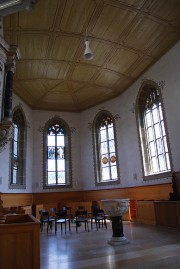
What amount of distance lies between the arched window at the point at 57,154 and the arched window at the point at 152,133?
482 cm

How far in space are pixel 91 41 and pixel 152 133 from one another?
4.90m

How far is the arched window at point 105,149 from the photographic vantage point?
1264 centimetres

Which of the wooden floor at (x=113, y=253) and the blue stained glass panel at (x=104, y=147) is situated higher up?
the blue stained glass panel at (x=104, y=147)

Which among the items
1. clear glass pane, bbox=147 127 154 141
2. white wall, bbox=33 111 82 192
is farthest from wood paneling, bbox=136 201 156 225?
white wall, bbox=33 111 82 192

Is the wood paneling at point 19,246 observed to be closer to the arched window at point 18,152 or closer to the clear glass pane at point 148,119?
the arched window at point 18,152

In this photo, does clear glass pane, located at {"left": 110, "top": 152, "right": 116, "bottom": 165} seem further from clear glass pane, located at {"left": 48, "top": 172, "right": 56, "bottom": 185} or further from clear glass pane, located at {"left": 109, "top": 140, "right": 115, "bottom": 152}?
clear glass pane, located at {"left": 48, "top": 172, "right": 56, "bottom": 185}

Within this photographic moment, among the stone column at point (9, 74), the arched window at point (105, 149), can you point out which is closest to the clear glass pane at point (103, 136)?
the arched window at point (105, 149)

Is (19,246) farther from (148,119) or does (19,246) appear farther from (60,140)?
(60,140)

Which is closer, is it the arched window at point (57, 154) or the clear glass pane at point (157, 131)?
the clear glass pane at point (157, 131)

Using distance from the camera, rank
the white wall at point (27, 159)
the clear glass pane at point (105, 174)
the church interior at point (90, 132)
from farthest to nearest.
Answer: the clear glass pane at point (105, 174) < the white wall at point (27, 159) < the church interior at point (90, 132)

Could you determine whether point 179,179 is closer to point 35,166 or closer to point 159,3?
point 159,3

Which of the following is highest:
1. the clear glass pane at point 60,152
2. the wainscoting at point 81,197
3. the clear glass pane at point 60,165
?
the clear glass pane at point 60,152

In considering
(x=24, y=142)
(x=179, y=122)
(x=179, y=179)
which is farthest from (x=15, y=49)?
(x=179, y=179)

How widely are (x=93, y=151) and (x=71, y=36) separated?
6842 millimetres
